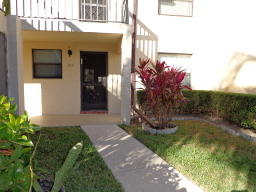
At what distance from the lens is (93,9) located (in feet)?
27.4

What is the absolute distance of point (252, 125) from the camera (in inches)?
251

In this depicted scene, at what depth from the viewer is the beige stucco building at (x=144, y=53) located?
8375mm

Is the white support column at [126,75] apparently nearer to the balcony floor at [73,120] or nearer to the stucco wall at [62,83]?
the balcony floor at [73,120]

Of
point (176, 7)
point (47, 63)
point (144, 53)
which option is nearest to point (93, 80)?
point (47, 63)

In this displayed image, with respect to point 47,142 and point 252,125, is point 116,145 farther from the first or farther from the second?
point 252,125

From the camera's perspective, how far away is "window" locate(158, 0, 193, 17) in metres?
8.48

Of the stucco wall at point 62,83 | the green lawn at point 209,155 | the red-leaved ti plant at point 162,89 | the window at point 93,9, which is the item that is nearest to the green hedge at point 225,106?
the green lawn at point 209,155

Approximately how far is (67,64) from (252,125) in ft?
22.1

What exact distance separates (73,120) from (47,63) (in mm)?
2625

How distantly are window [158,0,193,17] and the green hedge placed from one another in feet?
10.1

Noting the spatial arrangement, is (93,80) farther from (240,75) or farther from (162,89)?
(240,75)

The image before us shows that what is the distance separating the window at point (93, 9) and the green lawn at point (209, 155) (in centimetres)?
435

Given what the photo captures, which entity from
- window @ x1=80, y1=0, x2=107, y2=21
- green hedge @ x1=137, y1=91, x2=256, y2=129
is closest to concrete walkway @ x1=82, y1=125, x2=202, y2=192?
green hedge @ x1=137, y1=91, x2=256, y2=129

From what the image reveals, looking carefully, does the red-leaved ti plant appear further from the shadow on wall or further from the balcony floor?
the shadow on wall
